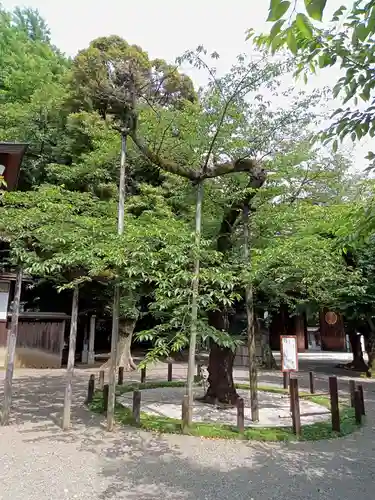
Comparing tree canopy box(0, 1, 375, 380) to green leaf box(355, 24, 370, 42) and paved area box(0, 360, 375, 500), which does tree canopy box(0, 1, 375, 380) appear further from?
paved area box(0, 360, 375, 500)

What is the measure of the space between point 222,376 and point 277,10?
877 centimetres

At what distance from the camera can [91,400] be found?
29.8 ft

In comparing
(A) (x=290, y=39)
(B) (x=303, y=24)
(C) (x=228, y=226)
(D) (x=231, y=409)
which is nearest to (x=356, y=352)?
(D) (x=231, y=409)

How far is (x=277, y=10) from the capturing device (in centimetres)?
160

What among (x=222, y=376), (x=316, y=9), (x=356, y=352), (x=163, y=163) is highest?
(x=163, y=163)

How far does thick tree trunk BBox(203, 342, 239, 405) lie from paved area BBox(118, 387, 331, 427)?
0.27 m

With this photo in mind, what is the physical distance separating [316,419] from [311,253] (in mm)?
3522

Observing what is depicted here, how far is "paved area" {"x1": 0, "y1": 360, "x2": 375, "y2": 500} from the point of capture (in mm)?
4375

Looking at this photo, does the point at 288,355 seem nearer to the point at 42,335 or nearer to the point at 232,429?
the point at 232,429

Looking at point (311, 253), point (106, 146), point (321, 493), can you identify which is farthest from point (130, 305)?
point (106, 146)

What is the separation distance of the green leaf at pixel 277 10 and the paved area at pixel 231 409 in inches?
292

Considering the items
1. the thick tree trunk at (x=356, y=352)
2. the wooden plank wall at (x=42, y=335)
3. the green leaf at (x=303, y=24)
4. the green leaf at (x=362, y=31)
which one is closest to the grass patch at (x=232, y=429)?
the green leaf at (x=362, y=31)

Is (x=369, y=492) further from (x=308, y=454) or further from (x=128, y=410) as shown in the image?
(x=128, y=410)

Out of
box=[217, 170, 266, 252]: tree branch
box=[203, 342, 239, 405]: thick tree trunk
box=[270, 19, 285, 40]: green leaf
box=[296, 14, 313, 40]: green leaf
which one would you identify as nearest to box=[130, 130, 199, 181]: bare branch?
box=[217, 170, 266, 252]: tree branch
